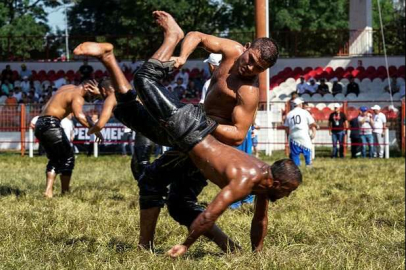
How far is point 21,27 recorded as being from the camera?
1554 inches

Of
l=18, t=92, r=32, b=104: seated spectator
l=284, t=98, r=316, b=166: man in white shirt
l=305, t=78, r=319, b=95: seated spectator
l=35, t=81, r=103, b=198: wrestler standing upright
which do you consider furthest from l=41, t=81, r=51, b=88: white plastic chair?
l=35, t=81, r=103, b=198: wrestler standing upright

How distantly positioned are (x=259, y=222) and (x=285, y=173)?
1.85 feet

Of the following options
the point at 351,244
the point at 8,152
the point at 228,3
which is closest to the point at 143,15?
the point at 228,3

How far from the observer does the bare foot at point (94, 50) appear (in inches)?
222

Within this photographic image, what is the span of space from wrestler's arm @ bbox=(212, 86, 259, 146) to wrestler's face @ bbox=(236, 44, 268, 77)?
132 mm

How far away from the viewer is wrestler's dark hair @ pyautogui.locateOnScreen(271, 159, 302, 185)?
5.16 m

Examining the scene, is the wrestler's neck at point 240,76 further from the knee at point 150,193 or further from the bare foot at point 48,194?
the bare foot at point 48,194

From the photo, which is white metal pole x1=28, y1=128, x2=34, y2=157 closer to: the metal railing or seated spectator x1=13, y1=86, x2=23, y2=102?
seated spectator x1=13, y1=86, x2=23, y2=102

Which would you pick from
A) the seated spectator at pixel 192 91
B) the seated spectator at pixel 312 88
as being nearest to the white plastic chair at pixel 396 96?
the seated spectator at pixel 312 88

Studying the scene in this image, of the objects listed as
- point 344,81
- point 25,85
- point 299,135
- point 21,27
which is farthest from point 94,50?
point 21,27

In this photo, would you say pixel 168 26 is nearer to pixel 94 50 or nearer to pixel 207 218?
pixel 94 50

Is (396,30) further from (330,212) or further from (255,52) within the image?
(255,52)

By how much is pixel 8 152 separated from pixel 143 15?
21.6 metres

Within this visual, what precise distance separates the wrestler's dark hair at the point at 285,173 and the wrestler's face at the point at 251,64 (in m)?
0.80
